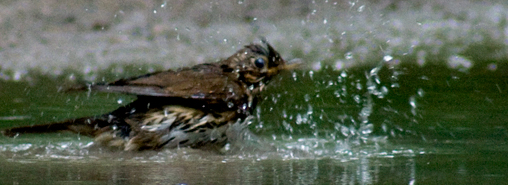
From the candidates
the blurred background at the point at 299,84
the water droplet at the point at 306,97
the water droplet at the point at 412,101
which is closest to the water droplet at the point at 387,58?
the blurred background at the point at 299,84

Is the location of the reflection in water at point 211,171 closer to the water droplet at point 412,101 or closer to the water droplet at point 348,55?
the water droplet at point 412,101

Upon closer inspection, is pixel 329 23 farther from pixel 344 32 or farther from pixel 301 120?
pixel 301 120

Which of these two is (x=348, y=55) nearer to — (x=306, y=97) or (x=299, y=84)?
(x=299, y=84)

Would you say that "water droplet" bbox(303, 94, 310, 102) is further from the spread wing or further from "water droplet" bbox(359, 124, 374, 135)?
the spread wing

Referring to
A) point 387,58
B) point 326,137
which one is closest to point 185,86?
point 326,137

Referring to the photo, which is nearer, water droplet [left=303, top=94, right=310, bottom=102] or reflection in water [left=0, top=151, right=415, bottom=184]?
reflection in water [left=0, top=151, right=415, bottom=184]

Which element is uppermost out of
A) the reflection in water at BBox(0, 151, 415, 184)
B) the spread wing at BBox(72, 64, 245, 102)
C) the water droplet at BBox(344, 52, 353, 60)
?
the water droplet at BBox(344, 52, 353, 60)

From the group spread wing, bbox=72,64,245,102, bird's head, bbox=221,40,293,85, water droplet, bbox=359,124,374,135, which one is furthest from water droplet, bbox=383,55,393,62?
spread wing, bbox=72,64,245,102
